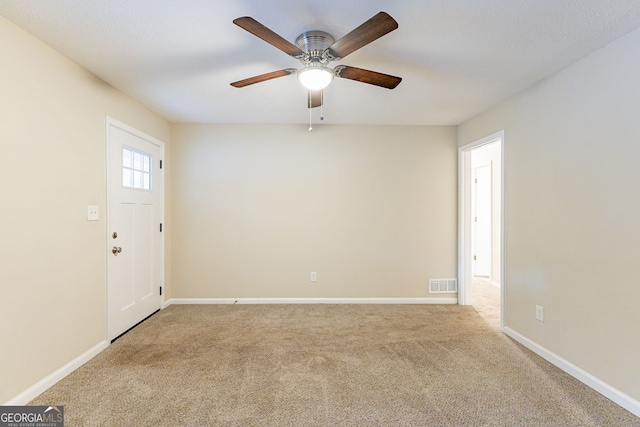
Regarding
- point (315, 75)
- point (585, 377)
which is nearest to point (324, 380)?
point (585, 377)

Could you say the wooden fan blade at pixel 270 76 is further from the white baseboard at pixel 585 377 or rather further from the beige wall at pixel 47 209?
the white baseboard at pixel 585 377

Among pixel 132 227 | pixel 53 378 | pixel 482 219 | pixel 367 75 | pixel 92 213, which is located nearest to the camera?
pixel 367 75

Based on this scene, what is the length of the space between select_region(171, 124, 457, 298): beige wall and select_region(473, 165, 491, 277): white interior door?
1587 millimetres

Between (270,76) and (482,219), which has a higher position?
(270,76)

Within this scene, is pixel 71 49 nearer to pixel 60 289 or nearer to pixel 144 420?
pixel 60 289

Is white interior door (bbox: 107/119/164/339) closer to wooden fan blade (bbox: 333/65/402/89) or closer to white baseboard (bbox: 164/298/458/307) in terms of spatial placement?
white baseboard (bbox: 164/298/458/307)

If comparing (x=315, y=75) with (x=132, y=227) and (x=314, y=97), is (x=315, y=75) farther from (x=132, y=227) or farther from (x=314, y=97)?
(x=132, y=227)

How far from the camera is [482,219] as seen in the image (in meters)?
5.01

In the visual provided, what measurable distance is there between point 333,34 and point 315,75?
0.95 feet

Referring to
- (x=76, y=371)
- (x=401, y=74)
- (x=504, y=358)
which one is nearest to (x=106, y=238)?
(x=76, y=371)

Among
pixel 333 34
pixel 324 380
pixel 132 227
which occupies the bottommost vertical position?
pixel 324 380

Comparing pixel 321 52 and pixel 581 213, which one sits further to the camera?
pixel 581 213

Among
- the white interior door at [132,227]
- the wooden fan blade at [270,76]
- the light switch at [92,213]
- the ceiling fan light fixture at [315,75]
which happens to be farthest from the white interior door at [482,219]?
the light switch at [92,213]

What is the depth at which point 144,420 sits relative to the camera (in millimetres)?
1622
